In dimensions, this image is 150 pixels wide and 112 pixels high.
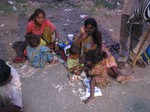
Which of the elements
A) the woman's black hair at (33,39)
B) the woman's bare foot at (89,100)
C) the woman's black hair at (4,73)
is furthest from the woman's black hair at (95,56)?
the woman's black hair at (4,73)

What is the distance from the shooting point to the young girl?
3838 mm

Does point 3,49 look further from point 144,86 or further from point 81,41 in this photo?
point 144,86

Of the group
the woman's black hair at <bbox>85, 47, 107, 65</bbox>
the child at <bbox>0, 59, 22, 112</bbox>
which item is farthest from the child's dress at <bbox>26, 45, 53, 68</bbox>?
the child at <bbox>0, 59, 22, 112</bbox>

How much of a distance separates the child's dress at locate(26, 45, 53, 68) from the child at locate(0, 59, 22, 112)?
1438 millimetres

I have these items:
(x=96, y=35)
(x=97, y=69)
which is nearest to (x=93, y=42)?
(x=96, y=35)

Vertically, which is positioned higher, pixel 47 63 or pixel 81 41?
pixel 81 41

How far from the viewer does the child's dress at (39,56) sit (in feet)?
13.0

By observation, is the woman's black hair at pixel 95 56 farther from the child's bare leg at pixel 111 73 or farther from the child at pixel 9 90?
the child at pixel 9 90

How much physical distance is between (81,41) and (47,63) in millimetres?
746

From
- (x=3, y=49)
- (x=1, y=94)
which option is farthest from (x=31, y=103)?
(x=3, y=49)

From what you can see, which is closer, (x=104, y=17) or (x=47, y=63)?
(x=47, y=63)

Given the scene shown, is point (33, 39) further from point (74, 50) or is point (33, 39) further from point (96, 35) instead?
point (96, 35)

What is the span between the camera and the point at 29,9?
20.7 ft

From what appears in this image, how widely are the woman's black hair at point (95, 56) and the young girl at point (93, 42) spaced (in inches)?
6.4
